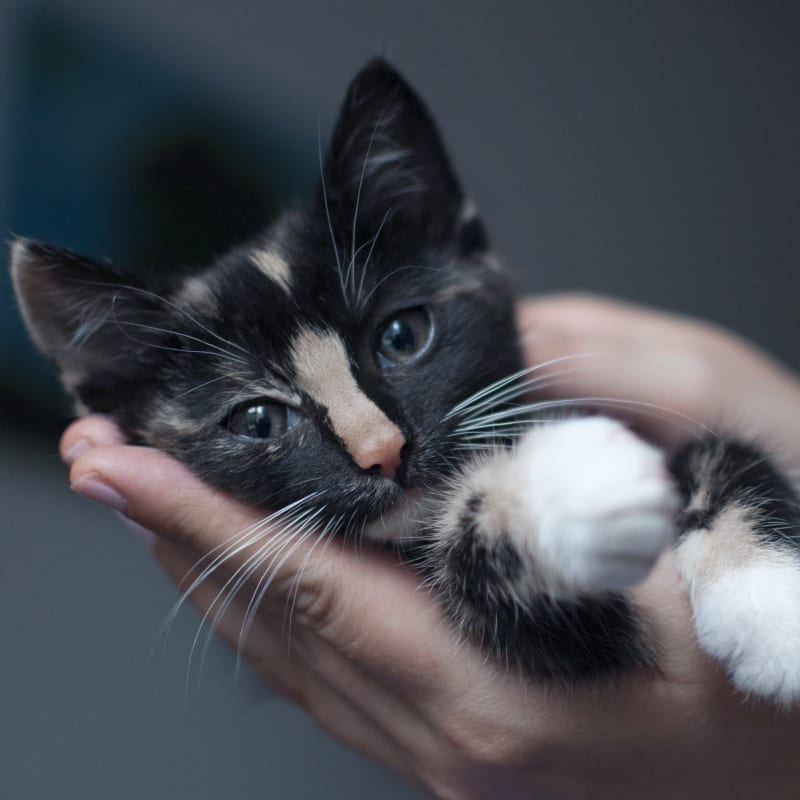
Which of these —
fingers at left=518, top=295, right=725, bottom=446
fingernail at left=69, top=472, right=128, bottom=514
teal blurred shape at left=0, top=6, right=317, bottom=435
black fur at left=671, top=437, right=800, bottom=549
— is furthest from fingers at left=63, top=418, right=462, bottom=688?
teal blurred shape at left=0, top=6, right=317, bottom=435

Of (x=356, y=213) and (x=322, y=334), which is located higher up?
(x=356, y=213)

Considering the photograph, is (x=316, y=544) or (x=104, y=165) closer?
(x=316, y=544)

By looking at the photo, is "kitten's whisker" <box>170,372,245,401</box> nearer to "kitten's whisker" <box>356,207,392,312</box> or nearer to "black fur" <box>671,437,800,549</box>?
"kitten's whisker" <box>356,207,392,312</box>

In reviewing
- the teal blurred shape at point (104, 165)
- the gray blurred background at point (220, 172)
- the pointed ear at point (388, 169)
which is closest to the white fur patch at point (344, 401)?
the pointed ear at point (388, 169)

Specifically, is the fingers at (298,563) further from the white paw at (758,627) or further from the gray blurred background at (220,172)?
the gray blurred background at (220,172)

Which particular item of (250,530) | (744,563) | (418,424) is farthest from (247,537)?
(744,563)

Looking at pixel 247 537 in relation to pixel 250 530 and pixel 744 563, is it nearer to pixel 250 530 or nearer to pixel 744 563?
pixel 250 530

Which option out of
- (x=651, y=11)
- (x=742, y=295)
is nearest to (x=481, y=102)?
(x=651, y=11)

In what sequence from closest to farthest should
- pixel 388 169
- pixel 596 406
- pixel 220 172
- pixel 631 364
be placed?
1. pixel 388 169
2. pixel 596 406
3. pixel 631 364
4. pixel 220 172
